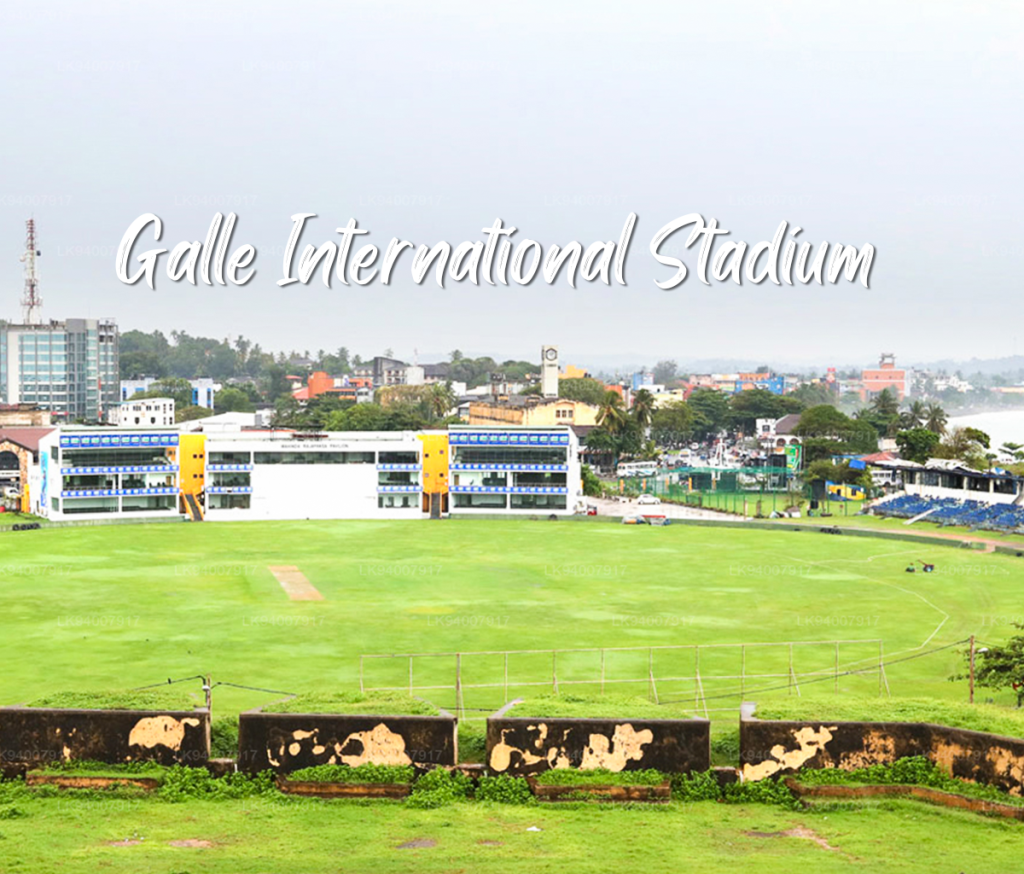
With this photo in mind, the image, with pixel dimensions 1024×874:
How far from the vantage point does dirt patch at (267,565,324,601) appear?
53375 millimetres

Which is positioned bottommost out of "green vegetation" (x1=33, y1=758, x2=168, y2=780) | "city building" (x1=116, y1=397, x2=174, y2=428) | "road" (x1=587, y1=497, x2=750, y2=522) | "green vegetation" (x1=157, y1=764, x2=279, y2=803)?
"road" (x1=587, y1=497, x2=750, y2=522)

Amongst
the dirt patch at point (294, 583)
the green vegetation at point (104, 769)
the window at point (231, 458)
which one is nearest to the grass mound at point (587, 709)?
the green vegetation at point (104, 769)

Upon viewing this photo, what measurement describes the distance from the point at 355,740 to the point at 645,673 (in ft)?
54.8

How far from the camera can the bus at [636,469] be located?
124 m

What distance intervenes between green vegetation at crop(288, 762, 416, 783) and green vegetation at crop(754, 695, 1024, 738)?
6684 mm

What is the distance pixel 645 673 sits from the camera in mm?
37156

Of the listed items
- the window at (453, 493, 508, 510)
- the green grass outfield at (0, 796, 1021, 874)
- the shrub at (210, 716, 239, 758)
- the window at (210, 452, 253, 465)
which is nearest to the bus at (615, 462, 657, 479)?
the window at (453, 493, 508, 510)

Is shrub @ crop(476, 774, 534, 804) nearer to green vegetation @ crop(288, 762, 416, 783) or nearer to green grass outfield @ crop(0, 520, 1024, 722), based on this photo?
green vegetation @ crop(288, 762, 416, 783)

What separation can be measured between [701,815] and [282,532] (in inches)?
2443

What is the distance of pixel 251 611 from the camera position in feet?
161

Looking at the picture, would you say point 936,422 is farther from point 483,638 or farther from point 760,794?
point 760,794

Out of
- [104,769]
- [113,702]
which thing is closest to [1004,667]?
[113,702]

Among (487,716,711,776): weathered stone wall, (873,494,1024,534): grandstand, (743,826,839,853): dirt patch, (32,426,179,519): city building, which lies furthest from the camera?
(32,426,179,519): city building

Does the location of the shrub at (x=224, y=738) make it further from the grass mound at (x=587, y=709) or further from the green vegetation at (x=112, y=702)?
the grass mound at (x=587, y=709)
